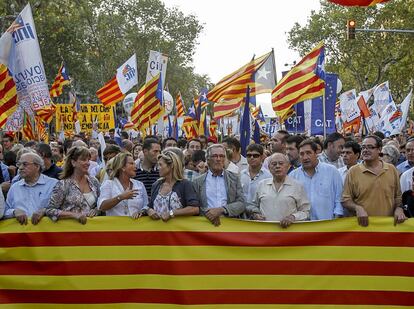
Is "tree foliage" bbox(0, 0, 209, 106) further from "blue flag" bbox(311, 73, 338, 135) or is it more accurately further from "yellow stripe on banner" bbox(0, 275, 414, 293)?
"yellow stripe on banner" bbox(0, 275, 414, 293)

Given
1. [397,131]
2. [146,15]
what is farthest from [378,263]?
[146,15]

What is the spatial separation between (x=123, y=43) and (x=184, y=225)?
5517cm

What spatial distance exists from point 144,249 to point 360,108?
17658 mm

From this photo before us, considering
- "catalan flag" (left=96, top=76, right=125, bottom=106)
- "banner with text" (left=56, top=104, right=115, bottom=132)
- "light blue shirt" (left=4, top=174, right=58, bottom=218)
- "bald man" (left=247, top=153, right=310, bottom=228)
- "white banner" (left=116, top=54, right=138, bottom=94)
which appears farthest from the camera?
"banner with text" (left=56, top=104, right=115, bottom=132)

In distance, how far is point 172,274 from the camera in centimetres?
665

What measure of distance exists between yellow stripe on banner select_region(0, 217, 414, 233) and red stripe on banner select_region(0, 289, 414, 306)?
55 centimetres

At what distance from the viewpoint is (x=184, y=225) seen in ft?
22.2

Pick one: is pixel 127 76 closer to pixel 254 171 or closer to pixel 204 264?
pixel 254 171

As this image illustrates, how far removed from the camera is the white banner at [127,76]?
68.0 ft

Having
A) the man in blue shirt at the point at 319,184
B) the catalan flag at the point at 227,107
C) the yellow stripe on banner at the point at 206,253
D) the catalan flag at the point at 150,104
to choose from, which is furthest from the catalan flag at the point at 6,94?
the catalan flag at the point at 227,107

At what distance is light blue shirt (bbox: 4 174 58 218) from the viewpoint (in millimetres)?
7297

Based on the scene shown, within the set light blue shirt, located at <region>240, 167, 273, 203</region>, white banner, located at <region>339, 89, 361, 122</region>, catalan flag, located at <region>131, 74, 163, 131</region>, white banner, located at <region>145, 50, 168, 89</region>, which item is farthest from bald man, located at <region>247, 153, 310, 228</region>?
white banner, located at <region>339, 89, 361, 122</region>

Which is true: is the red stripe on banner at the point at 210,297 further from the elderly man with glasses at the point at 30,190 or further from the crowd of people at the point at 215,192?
the elderly man with glasses at the point at 30,190

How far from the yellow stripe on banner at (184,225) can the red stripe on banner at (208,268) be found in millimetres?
294
